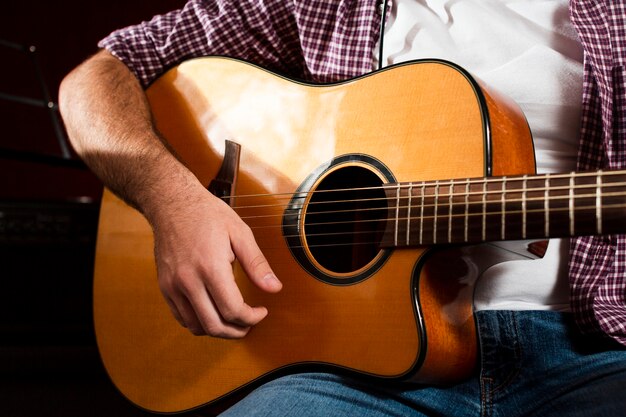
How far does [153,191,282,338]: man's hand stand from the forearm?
71 mm

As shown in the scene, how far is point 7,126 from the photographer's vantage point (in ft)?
9.89

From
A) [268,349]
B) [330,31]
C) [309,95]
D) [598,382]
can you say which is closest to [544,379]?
[598,382]

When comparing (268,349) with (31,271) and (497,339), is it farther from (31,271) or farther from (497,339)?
(31,271)

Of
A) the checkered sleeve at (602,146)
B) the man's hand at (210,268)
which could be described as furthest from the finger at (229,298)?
the checkered sleeve at (602,146)

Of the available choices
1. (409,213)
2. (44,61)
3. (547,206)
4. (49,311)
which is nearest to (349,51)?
→ (409,213)

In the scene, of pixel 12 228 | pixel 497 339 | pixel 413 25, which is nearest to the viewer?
pixel 497 339

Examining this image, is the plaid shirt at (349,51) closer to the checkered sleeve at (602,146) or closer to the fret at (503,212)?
the checkered sleeve at (602,146)

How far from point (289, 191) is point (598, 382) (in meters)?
0.51

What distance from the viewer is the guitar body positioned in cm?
72

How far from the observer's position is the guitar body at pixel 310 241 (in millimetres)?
725

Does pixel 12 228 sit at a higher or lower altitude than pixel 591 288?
lower

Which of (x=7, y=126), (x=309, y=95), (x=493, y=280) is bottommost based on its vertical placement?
(x=7, y=126)

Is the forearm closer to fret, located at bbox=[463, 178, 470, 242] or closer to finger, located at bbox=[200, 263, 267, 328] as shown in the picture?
finger, located at bbox=[200, 263, 267, 328]

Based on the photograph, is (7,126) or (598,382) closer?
(598,382)
